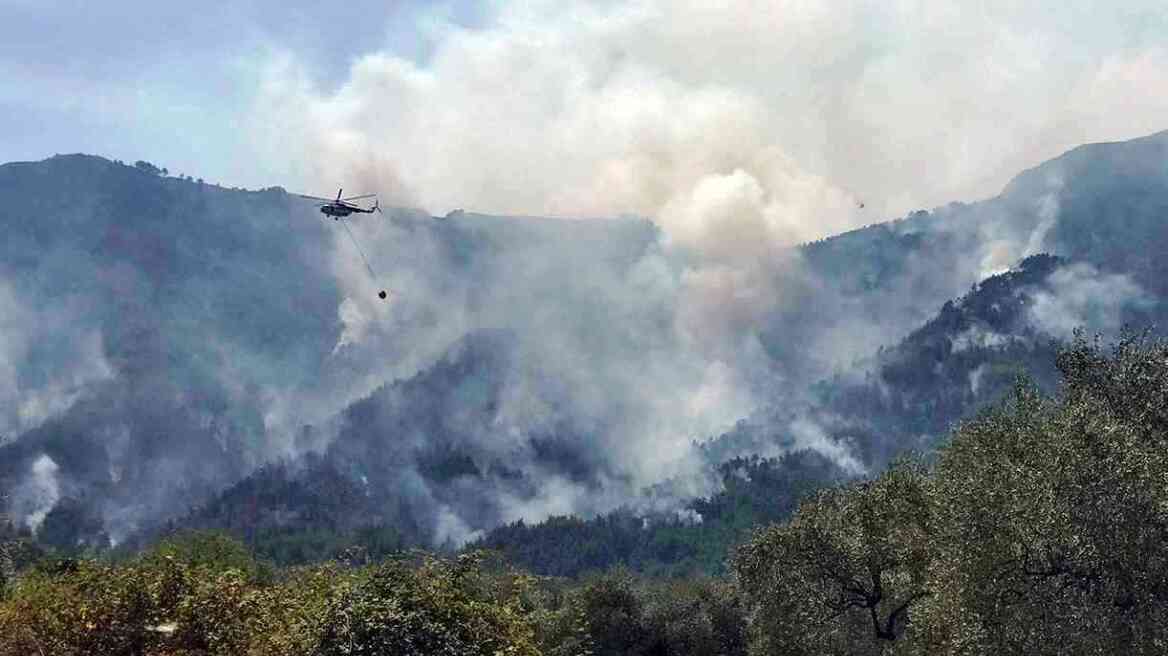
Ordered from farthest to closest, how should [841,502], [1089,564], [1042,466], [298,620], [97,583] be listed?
[841,502] < [1042,466] < [1089,564] < [97,583] < [298,620]

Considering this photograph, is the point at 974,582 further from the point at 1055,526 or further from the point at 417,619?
the point at 417,619

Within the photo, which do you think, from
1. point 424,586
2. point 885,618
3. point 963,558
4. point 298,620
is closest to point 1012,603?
point 963,558

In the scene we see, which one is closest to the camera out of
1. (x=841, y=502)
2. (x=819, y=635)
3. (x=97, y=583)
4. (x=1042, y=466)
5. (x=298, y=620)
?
(x=298, y=620)

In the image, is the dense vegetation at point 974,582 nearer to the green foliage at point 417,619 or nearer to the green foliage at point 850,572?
the green foliage at point 417,619

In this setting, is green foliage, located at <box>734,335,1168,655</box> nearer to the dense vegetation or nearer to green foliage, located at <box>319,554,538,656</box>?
the dense vegetation

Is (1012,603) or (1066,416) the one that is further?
(1066,416)

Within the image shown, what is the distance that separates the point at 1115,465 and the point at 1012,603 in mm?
6410

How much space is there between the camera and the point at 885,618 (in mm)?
67625

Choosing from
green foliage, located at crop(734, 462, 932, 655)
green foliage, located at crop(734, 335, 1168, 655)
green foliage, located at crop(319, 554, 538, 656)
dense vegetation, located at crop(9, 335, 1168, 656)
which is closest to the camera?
green foliage, located at crop(319, 554, 538, 656)

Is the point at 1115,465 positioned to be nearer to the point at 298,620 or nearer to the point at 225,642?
the point at 298,620

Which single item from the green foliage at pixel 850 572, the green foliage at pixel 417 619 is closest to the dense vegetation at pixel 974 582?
the green foliage at pixel 417 619

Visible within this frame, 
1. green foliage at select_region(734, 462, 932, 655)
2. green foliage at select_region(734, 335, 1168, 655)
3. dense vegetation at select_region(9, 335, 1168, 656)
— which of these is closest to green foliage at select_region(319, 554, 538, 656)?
dense vegetation at select_region(9, 335, 1168, 656)

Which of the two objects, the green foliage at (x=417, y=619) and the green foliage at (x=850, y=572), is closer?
the green foliage at (x=417, y=619)

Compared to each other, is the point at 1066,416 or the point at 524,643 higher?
the point at 1066,416
